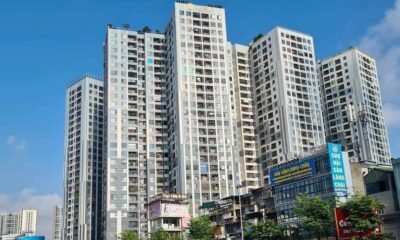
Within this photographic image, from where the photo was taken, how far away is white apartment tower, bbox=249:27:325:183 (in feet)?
484

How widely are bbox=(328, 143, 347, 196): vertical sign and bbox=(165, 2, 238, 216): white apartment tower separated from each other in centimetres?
5570

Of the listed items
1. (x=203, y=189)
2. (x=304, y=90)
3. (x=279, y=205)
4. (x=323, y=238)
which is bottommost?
(x=323, y=238)

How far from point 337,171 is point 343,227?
16.5m

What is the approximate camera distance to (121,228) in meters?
140

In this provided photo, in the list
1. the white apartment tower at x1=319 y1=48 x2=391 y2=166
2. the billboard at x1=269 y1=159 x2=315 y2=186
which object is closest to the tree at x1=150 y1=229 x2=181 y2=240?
the billboard at x1=269 y1=159 x2=315 y2=186

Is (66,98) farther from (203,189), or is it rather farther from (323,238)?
(323,238)

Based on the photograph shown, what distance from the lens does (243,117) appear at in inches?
6216

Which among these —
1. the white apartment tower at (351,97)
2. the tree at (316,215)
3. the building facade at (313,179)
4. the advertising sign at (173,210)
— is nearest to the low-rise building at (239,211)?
the building facade at (313,179)

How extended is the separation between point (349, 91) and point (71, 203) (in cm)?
10450

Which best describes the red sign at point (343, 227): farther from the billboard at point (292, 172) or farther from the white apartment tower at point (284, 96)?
the white apartment tower at point (284, 96)

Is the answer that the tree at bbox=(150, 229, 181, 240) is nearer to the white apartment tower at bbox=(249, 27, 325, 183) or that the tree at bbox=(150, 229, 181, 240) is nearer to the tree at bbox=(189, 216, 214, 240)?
the tree at bbox=(189, 216, 214, 240)

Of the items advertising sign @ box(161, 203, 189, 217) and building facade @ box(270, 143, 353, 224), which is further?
advertising sign @ box(161, 203, 189, 217)

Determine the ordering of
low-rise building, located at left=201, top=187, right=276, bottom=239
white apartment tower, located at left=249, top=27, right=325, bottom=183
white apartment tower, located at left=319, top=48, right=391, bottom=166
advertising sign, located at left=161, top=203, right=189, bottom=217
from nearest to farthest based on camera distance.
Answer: low-rise building, located at left=201, top=187, right=276, bottom=239
advertising sign, located at left=161, top=203, right=189, bottom=217
white apartment tower, located at left=249, top=27, right=325, bottom=183
white apartment tower, located at left=319, top=48, right=391, bottom=166

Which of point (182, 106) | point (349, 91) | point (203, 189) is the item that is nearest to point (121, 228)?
point (203, 189)
